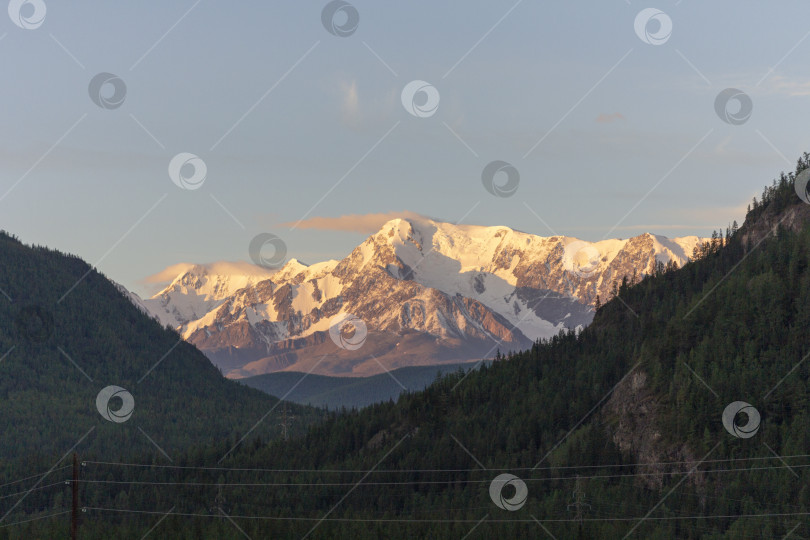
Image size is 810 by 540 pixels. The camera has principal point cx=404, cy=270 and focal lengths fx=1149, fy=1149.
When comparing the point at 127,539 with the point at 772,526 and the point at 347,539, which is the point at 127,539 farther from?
the point at 772,526

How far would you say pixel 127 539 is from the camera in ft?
643

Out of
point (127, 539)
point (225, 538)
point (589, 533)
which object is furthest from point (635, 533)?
point (127, 539)

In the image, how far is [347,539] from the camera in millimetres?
196250

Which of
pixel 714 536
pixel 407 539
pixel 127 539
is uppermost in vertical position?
pixel 714 536

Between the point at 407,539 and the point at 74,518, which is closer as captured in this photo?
the point at 74,518

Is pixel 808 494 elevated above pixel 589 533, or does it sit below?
above

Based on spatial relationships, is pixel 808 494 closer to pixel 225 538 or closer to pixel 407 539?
pixel 407 539

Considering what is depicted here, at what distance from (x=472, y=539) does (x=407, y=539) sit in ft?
38.8

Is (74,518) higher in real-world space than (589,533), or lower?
lower

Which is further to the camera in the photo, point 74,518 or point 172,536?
point 172,536

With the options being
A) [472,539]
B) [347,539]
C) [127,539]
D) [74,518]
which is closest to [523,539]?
[472,539]

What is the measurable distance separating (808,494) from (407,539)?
7000cm

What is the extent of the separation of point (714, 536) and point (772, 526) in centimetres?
984

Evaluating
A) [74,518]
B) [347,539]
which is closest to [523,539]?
[347,539]
